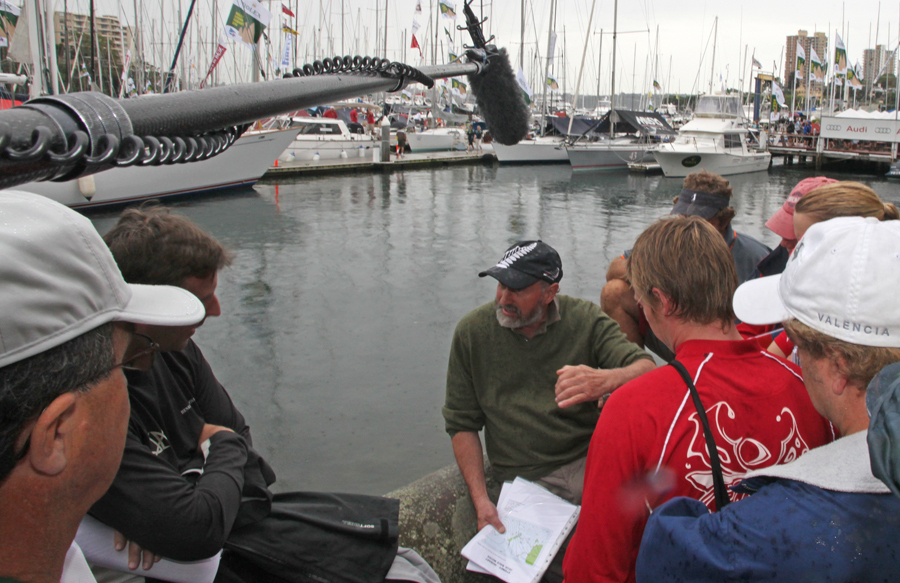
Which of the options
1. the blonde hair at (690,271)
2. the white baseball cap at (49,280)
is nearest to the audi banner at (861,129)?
the blonde hair at (690,271)

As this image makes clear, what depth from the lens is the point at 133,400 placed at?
179 centimetres

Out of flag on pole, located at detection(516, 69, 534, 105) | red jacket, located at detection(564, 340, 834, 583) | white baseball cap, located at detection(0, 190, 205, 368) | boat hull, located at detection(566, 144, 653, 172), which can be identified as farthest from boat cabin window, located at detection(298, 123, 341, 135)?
white baseball cap, located at detection(0, 190, 205, 368)

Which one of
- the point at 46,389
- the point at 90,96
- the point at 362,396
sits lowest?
the point at 362,396

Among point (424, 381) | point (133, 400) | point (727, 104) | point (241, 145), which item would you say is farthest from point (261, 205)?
point (727, 104)

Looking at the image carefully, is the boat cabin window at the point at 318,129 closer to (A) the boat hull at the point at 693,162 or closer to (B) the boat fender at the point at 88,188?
(B) the boat fender at the point at 88,188

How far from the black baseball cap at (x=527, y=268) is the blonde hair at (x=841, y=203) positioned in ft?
3.70

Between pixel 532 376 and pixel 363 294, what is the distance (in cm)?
712

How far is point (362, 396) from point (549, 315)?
12.0 ft

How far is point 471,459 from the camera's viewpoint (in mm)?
2744

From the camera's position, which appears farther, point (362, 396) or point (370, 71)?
point (362, 396)

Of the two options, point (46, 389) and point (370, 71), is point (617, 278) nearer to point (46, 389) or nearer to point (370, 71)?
point (370, 71)

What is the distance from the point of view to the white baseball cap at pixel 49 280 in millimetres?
892

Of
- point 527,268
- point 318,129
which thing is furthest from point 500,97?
point 318,129

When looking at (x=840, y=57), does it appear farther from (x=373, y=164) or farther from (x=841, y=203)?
(x=841, y=203)
